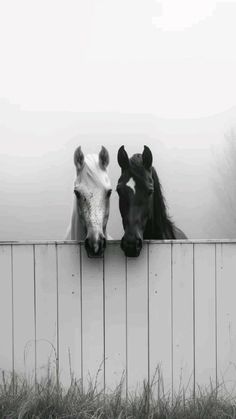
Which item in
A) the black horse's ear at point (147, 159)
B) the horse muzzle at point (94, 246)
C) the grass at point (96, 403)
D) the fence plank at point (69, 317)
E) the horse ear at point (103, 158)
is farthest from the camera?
the horse ear at point (103, 158)

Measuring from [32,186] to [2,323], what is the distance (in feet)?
5.23

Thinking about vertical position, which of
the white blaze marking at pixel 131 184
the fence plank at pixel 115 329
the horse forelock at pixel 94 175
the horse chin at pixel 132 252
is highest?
the horse forelock at pixel 94 175

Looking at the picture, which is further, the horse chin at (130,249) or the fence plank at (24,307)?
the fence plank at (24,307)

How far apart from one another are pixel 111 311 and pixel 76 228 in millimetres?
661

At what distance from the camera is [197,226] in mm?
3918

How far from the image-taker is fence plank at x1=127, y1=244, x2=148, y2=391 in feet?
7.85

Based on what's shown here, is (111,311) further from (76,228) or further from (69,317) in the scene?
(76,228)

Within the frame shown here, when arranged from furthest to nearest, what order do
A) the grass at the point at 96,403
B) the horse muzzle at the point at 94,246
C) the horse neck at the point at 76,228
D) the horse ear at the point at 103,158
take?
the horse neck at the point at 76,228, the horse ear at the point at 103,158, the horse muzzle at the point at 94,246, the grass at the point at 96,403

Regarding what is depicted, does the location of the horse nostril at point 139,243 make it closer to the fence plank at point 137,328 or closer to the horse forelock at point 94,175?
the fence plank at point 137,328

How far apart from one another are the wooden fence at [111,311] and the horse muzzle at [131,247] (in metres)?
0.10

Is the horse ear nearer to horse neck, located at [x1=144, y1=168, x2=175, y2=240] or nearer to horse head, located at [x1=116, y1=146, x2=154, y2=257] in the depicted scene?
horse head, located at [x1=116, y1=146, x2=154, y2=257]

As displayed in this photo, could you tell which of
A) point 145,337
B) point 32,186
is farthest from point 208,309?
point 32,186

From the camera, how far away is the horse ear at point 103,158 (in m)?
2.62

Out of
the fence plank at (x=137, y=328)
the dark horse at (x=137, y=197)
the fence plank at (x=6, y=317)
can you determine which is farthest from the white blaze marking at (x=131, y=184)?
the fence plank at (x=6, y=317)
